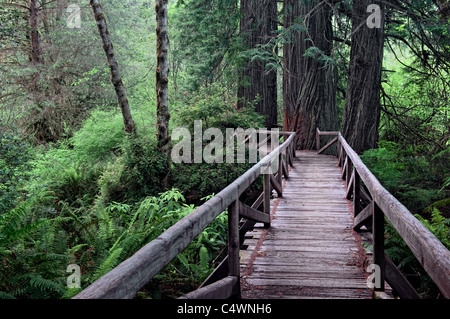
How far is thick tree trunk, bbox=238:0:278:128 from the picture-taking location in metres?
15.1

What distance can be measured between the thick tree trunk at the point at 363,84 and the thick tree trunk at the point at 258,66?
143 inches

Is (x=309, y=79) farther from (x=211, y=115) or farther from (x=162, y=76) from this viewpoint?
(x=162, y=76)

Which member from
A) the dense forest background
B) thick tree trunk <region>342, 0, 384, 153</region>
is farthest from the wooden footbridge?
thick tree trunk <region>342, 0, 384, 153</region>

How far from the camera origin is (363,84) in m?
12.3

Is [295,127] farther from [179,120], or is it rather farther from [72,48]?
[72,48]

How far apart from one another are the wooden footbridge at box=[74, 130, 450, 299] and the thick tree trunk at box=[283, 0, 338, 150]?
6804mm

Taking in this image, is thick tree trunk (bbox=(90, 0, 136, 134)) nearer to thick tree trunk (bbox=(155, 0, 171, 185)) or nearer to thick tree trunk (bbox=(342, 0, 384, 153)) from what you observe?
thick tree trunk (bbox=(155, 0, 171, 185))

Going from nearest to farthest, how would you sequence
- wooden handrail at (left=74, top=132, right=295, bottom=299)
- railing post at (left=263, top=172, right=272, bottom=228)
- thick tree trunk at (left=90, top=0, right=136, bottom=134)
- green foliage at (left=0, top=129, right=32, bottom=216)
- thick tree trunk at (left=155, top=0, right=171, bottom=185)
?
wooden handrail at (left=74, top=132, right=295, bottom=299)
railing post at (left=263, top=172, right=272, bottom=228)
green foliage at (left=0, top=129, right=32, bottom=216)
thick tree trunk at (left=155, top=0, right=171, bottom=185)
thick tree trunk at (left=90, top=0, right=136, bottom=134)

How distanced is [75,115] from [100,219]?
12.6 meters

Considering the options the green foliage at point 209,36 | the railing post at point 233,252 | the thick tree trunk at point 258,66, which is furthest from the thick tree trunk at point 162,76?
the railing post at point 233,252

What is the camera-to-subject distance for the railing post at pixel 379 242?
327 centimetres

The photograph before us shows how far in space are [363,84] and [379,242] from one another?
10.1m

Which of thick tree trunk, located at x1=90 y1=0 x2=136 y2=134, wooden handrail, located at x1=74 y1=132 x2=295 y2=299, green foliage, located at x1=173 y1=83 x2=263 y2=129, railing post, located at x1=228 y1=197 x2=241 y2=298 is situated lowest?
railing post, located at x1=228 y1=197 x2=241 y2=298
